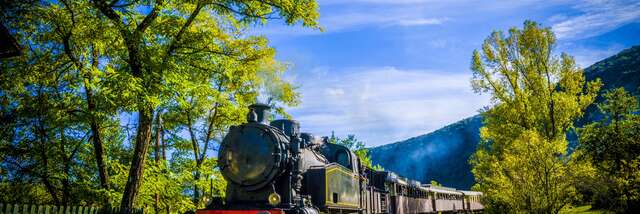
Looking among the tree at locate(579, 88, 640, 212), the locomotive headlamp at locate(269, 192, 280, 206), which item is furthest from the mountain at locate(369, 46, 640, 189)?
the locomotive headlamp at locate(269, 192, 280, 206)

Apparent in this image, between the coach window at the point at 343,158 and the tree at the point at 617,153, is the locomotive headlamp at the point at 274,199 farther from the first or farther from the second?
the tree at the point at 617,153

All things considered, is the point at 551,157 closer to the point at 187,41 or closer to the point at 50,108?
the point at 187,41

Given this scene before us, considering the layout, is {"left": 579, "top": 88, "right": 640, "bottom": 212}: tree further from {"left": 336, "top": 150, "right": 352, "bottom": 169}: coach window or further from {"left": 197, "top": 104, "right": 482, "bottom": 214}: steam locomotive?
{"left": 197, "top": 104, "right": 482, "bottom": 214}: steam locomotive

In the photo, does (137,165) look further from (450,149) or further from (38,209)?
(450,149)

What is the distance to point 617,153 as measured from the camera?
13.4 metres

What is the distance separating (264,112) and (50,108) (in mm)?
6456

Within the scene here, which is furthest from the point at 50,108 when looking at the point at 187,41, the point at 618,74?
the point at 618,74

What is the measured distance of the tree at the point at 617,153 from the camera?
475 inches

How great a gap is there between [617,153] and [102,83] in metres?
15.2

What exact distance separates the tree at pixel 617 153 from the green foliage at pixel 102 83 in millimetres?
10121

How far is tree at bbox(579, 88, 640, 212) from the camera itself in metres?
12.1

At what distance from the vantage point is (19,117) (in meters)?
11.2

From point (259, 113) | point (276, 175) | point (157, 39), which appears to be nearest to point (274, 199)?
point (276, 175)

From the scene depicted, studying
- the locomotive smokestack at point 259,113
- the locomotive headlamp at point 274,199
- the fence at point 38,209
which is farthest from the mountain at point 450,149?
the fence at point 38,209
